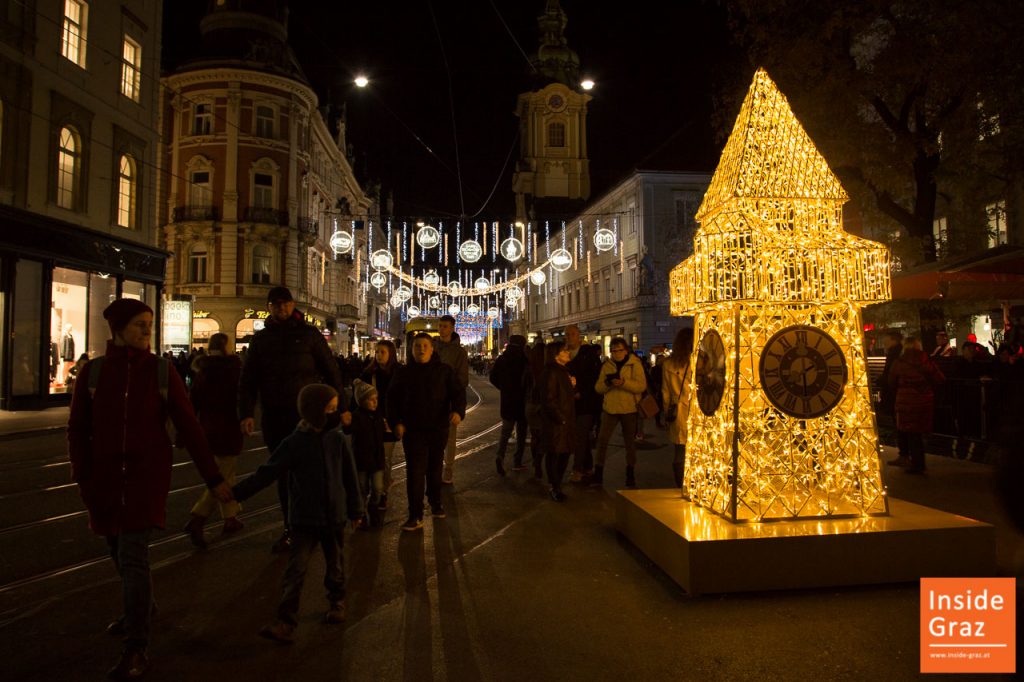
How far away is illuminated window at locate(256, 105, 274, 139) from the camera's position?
114 feet

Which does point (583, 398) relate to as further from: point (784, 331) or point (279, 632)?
point (279, 632)

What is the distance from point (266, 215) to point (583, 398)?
30534mm

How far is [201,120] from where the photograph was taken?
34312mm

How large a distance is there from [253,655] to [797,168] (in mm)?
5012

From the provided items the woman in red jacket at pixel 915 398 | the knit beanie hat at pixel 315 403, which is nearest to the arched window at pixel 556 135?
the woman in red jacket at pixel 915 398

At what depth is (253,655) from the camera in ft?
11.6

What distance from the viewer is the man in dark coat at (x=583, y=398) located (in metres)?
8.65

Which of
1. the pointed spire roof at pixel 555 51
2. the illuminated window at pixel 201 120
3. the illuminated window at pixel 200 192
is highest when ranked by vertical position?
the pointed spire roof at pixel 555 51

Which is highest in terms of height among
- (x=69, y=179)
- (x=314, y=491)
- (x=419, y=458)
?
(x=69, y=179)

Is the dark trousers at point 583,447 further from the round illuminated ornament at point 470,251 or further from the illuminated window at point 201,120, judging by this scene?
the illuminated window at point 201,120

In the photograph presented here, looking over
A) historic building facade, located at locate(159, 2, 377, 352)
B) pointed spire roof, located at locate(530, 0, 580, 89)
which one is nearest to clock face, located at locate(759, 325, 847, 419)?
historic building facade, located at locate(159, 2, 377, 352)

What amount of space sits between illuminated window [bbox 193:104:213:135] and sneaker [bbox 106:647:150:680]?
36.1 m

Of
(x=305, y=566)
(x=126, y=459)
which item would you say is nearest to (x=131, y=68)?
(x=126, y=459)

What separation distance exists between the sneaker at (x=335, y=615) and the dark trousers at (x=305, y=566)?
0.03 m
